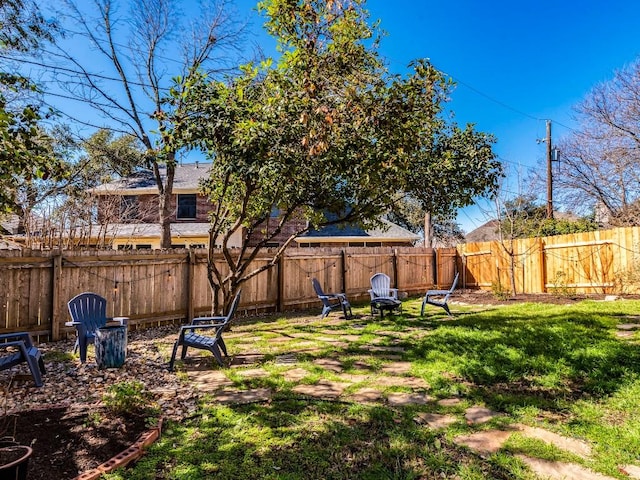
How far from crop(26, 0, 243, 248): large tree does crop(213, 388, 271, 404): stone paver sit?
30.0ft

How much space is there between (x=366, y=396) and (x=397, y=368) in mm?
1063

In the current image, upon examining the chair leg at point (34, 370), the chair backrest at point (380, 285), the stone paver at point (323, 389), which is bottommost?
the stone paver at point (323, 389)

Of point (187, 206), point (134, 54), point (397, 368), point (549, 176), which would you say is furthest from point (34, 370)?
point (549, 176)

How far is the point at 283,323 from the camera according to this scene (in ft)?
27.8

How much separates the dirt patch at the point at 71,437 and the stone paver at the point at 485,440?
7.82 feet

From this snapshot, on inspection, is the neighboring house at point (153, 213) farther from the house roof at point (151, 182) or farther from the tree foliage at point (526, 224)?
the tree foliage at point (526, 224)

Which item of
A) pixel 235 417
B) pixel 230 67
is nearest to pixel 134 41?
pixel 230 67

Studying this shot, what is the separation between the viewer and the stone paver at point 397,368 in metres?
4.62

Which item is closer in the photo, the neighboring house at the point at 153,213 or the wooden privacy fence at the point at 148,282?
the wooden privacy fence at the point at 148,282

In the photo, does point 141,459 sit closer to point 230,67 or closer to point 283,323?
point 283,323

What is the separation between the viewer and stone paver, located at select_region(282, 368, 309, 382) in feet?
14.4

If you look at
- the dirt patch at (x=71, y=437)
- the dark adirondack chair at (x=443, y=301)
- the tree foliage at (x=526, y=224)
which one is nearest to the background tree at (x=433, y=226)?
the tree foliage at (x=526, y=224)

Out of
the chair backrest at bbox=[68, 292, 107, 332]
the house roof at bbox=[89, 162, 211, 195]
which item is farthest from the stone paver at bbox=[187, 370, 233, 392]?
the house roof at bbox=[89, 162, 211, 195]

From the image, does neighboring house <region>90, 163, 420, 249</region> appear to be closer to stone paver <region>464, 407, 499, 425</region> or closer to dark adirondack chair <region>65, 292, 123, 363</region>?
dark adirondack chair <region>65, 292, 123, 363</region>
